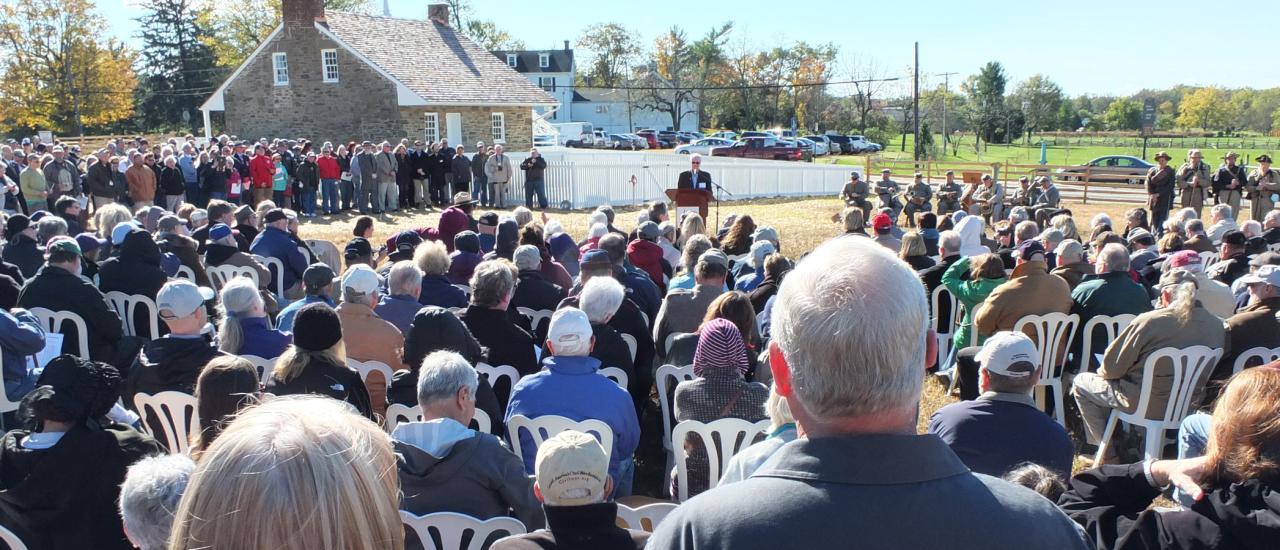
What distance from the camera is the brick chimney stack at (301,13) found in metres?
29.4

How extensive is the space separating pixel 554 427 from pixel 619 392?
0.42 metres

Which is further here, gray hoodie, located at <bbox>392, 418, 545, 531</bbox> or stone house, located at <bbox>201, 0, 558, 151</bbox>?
stone house, located at <bbox>201, 0, 558, 151</bbox>

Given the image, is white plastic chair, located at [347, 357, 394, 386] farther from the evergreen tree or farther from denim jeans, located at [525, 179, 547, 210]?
the evergreen tree

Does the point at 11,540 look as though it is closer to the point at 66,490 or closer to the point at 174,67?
the point at 66,490

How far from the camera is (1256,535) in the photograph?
213 cm

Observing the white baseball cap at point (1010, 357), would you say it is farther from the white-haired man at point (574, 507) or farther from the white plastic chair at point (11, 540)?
the white plastic chair at point (11, 540)

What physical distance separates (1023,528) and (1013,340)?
2.37 metres

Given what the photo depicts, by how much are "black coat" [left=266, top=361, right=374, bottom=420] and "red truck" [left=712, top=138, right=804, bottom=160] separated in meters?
36.4

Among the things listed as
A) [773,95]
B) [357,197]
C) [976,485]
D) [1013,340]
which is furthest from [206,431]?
[773,95]

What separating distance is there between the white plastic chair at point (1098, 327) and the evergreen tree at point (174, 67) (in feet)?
181

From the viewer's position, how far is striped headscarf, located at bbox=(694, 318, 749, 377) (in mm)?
3900

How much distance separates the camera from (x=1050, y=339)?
19.6 feet

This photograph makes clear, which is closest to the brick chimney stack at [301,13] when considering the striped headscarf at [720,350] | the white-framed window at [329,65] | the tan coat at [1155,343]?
the white-framed window at [329,65]

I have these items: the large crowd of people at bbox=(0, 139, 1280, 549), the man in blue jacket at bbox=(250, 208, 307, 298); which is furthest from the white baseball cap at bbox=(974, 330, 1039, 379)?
the man in blue jacket at bbox=(250, 208, 307, 298)
